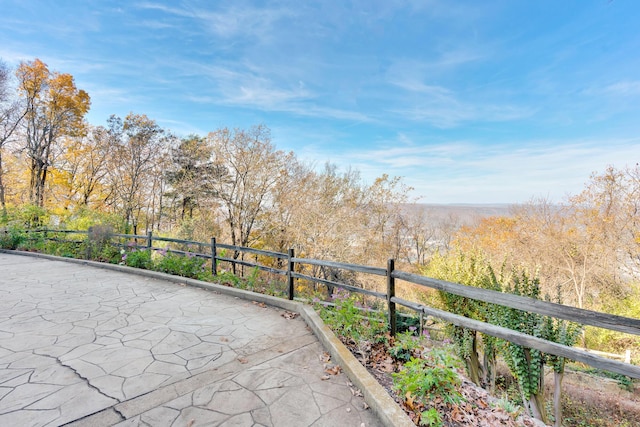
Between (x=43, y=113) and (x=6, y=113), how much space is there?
1.60 metres

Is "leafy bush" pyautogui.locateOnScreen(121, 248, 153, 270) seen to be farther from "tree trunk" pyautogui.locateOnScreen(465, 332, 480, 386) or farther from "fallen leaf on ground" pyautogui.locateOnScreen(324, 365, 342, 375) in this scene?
"tree trunk" pyautogui.locateOnScreen(465, 332, 480, 386)

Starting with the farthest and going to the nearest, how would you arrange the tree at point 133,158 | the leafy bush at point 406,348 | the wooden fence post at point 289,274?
the tree at point 133,158 < the wooden fence post at point 289,274 < the leafy bush at point 406,348

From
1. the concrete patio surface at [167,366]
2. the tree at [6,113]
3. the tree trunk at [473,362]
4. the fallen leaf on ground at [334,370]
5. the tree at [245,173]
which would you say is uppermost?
the tree at [6,113]

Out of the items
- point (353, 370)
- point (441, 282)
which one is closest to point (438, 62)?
point (441, 282)

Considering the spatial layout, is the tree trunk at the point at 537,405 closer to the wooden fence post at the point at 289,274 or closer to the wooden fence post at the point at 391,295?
the wooden fence post at the point at 391,295

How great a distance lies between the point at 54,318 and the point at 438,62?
712 inches

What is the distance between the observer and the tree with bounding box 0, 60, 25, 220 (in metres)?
16.0

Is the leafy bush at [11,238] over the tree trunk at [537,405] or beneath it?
over

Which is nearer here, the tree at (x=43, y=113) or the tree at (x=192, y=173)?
the tree at (x=43, y=113)

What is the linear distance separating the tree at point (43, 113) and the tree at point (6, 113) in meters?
0.42

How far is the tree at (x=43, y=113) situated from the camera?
55.4ft

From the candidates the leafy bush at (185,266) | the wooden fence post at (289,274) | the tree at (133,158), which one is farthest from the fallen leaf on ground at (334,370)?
the tree at (133,158)

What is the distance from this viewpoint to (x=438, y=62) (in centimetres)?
1517

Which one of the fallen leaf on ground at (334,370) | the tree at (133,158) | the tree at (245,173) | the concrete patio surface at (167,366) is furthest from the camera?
the tree at (133,158)
